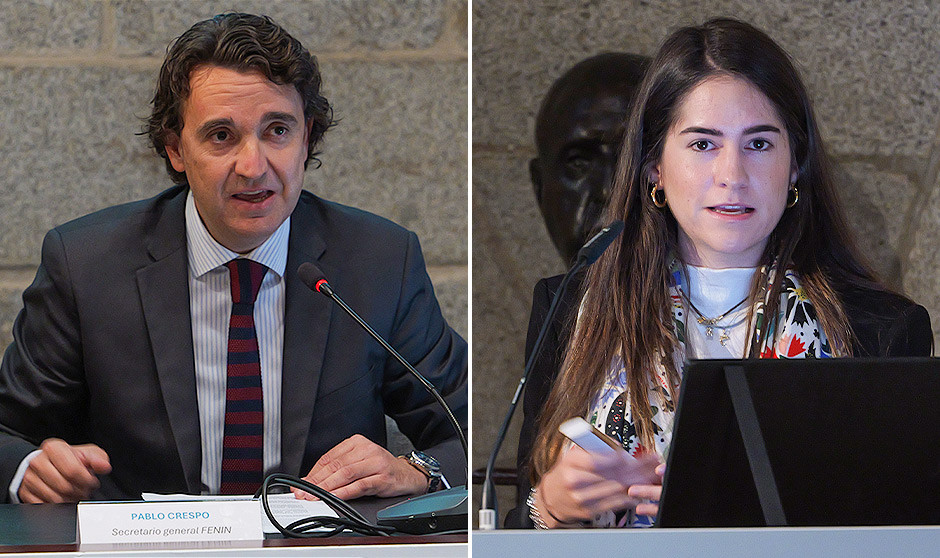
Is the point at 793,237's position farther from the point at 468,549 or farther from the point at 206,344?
the point at 206,344

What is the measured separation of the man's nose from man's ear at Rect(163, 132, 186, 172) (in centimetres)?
11

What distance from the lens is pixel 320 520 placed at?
1.91m

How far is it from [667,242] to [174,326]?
36.9 inches

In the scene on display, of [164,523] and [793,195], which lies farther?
[793,195]

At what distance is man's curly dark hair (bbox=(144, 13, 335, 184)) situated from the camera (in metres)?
2.00

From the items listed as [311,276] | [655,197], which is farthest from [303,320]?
[655,197]

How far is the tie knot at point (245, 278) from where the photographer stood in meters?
2.06

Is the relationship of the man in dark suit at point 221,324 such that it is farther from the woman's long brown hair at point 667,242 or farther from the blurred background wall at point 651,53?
the woman's long brown hair at point 667,242

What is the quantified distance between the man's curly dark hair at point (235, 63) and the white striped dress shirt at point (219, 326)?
0.15m

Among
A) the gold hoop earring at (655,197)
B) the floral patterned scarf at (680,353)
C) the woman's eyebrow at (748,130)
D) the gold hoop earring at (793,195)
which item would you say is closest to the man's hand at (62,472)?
the floral patterned scarf at (680,353)

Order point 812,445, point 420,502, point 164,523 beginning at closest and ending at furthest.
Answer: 1. point 812,445
2. point 164,523
3. point 420,502

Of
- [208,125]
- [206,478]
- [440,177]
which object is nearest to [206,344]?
[206,478]

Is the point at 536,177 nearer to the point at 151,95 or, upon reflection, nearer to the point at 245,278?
the point at 245,278

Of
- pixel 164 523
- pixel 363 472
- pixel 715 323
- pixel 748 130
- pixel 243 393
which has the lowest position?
pixel 164 523
